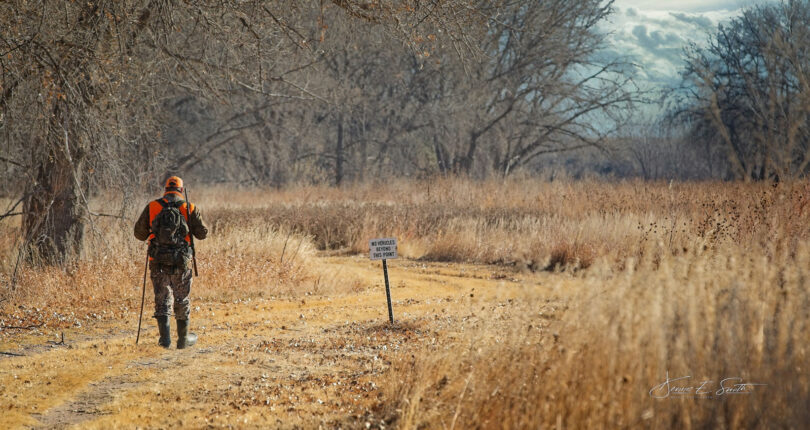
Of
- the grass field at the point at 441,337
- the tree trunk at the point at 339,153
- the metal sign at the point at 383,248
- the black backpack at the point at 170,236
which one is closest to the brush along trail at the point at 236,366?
the grass field at the point at 441,337

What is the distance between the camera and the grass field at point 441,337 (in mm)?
4832

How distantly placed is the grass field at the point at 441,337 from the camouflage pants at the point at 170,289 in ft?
1.61

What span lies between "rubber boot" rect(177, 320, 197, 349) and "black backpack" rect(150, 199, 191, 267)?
0.67 metres

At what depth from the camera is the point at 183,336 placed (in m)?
8.95

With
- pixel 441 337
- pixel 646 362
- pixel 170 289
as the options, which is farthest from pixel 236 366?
pixel 646 362

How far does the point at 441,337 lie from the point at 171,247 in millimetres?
3130

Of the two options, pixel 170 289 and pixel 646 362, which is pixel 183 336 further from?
pixel 646 362

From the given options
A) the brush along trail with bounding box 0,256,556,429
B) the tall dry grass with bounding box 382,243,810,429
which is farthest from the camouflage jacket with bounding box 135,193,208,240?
the tall dry grass with bounding box 382,243,810,429

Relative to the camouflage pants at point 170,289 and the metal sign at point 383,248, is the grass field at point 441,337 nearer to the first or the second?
the camouflage pants at point 170,289

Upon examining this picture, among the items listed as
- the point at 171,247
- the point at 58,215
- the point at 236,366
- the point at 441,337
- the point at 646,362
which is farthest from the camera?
the point at 58,215

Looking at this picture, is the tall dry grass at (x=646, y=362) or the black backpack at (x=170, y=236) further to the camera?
the black backpack at (x=170, y=236)

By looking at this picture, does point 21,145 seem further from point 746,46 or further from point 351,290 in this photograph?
point 746,46

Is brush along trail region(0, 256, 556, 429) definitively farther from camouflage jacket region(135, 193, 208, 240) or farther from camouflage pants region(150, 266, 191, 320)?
camouflage jacket region(135, 193, 208, 240)

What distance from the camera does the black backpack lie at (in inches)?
340
